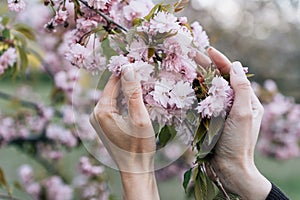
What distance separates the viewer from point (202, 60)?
0.84 meters

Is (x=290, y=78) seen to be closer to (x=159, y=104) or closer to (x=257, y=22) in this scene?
(x=257, y=22)

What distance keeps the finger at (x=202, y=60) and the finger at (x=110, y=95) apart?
0.39 feet

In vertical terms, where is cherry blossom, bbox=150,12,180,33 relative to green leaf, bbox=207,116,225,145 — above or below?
above

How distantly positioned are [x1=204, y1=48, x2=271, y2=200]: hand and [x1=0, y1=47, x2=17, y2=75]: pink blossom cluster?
1.96ft

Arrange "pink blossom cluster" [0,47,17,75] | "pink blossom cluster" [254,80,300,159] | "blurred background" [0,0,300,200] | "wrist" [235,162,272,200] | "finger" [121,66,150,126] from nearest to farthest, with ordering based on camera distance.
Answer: "finger" [121,66,150,126] → "wrist" [235,162,272,200] → "pink blossom cluster" [0,47,17,75] → "pink blossom cluster" [254,80,300,159] → "blurred background" [0,0,300,200]

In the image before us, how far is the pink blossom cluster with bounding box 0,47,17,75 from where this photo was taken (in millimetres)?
1318

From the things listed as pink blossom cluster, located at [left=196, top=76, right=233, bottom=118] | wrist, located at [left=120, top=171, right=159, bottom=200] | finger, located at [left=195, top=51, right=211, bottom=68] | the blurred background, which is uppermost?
finger, located at [left=195, top=51, right=211, bottom=68]

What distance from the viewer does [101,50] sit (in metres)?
0.87

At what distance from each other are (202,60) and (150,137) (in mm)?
134

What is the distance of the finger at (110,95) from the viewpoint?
806 mm

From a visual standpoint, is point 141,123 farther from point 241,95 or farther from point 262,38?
point 262,38

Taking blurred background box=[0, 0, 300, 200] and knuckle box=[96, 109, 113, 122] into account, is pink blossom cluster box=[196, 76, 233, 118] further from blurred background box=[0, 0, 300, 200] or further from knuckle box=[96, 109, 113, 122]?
blurred background box=[0, 0, 300, 200]

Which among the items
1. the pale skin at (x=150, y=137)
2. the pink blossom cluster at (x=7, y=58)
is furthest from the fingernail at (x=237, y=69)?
the pink blossom cluster at (x=7, y=58)

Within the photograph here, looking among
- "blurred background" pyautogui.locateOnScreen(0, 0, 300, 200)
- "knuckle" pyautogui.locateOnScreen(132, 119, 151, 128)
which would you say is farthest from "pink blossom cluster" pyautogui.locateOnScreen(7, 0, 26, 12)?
"blurred background" pyautogui.locateOnScreen(0, 0, 300, 200)
